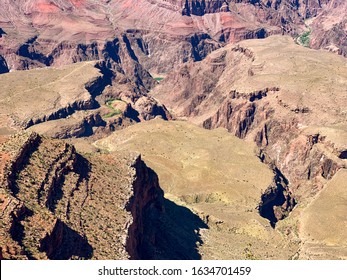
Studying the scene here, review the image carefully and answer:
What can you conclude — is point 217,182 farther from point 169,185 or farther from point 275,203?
point 275,203

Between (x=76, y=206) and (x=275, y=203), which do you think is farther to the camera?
(x=275, y=203)

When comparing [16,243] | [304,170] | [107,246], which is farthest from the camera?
[304,170]

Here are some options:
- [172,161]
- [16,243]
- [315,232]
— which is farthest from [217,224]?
[16,243]

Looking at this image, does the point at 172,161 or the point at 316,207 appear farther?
the point at 172,161

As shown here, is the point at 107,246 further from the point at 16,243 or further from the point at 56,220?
the point at 16,243

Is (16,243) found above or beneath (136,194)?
above

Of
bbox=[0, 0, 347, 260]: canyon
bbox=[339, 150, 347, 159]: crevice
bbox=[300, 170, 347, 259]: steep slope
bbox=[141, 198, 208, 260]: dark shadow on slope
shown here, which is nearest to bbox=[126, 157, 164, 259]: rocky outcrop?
bbox=[0, 0, 347, 260]: canyon

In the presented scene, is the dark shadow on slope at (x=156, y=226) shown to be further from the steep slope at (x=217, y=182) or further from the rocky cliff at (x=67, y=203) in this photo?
the steep slope at (x=217, y=182)

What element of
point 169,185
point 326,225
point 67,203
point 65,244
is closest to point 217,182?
point 169,185

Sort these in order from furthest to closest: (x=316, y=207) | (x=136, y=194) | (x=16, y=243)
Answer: (x=316, y=207) < (x=136, y=194) < (x=16, y=243)

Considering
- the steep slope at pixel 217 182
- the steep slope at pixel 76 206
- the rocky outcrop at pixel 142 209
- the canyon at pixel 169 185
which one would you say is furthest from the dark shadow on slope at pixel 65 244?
the steep slope at pixel 217 182
